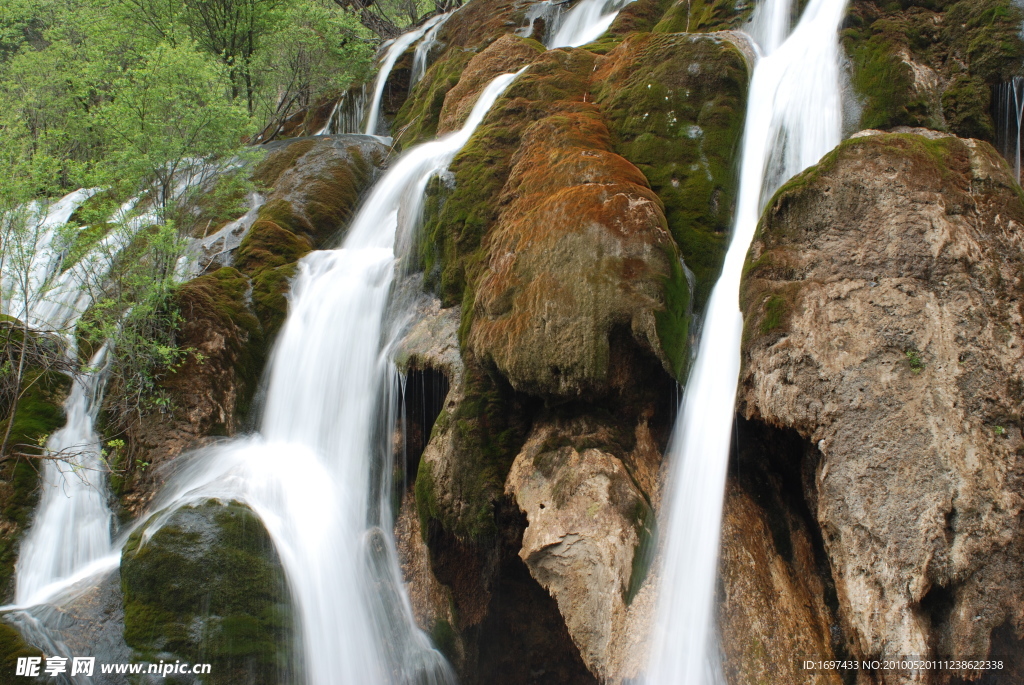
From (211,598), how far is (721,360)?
5128 mm

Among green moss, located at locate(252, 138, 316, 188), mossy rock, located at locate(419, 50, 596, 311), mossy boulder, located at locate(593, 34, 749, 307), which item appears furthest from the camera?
green moss, located at locate(252, 138, 316, 188)

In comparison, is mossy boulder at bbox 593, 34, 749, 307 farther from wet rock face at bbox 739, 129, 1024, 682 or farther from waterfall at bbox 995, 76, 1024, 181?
waterfall at bbox 995, 76, 1024, 181

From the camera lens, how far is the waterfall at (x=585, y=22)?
14.6 meters

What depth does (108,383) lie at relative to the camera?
27.1 feet

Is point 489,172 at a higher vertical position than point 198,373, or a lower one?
higher

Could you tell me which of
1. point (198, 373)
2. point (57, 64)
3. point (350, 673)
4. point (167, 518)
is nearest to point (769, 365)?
point (350, 673)

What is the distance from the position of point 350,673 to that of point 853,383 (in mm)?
5288

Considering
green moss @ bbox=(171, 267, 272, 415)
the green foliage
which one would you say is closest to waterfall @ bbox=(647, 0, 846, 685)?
green moss @ bbox=(171, 267, 272, 415)

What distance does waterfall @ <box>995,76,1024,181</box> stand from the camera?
21.6 ft

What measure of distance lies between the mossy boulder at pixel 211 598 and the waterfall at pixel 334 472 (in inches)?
8.5

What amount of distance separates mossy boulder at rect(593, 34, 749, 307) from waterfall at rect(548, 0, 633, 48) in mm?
5751

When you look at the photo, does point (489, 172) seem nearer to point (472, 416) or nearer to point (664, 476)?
point (472, 416)

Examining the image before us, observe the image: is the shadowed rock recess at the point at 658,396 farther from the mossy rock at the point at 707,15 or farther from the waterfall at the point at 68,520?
the mossy rock at the point at 707,15

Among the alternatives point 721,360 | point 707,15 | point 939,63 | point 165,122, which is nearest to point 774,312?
point 721,360
